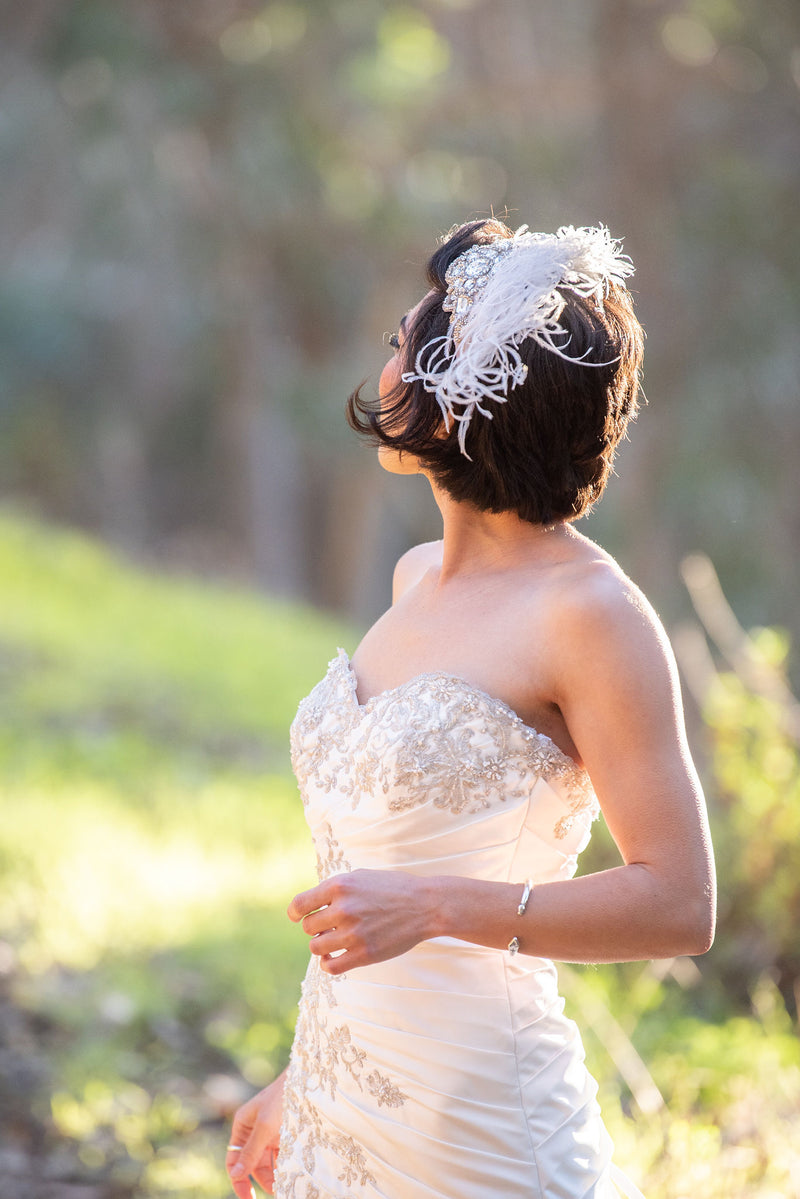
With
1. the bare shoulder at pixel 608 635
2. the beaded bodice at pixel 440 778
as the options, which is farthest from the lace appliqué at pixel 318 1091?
the bare shoulder at pixel 608 635

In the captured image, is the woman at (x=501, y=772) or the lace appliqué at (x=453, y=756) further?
the lace appliqué at (x=453, y=756)

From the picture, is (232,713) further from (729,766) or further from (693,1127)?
(693,1127)

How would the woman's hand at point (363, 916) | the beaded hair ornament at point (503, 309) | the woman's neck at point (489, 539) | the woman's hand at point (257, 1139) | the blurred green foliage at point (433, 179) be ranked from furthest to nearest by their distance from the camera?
the blurred green foliage at point (433, 179) < the woman's hand at point (257, 1139) < the woman's neck at point (489, 539) < the beaded hair ornament at point (503, 309) < the woman's hand at point (363, 916)

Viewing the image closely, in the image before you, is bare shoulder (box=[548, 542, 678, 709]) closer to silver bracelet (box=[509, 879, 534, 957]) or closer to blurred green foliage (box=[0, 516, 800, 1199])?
silver bracelet (box=[509, 879, 534, 957])

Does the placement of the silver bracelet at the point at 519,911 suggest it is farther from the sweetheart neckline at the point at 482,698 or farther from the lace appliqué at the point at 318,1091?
the lace appliqué at the point at 318,1091

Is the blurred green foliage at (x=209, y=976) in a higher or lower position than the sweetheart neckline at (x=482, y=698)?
lower

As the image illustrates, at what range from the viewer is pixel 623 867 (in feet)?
4.82

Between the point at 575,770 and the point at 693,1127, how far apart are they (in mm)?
1906

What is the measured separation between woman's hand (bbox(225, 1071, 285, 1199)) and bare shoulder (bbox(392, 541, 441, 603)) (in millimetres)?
822

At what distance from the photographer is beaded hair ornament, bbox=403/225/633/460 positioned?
157 centimetres

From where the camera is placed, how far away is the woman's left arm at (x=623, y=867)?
146 centimetres

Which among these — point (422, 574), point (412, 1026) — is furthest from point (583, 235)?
point (412, 1026)

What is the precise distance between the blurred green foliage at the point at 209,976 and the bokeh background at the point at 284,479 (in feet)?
0.05

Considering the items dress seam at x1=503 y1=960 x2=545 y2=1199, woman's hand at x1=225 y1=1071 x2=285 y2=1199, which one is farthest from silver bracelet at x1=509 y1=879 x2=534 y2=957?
woman's hand at x1=225 y1=1071 x2=285 y2=1199
